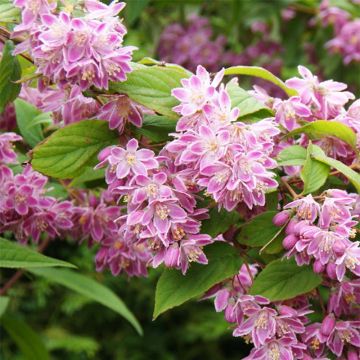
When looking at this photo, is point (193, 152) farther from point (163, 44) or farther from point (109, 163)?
point (163, 44)

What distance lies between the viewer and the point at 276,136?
1.29 metres

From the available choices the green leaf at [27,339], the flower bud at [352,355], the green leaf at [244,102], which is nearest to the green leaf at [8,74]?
the green leaf at [244,102]

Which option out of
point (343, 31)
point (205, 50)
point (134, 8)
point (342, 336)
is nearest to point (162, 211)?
point (342, 336)

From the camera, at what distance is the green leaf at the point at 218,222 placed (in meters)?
1.20

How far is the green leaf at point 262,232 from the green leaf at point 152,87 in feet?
0.66

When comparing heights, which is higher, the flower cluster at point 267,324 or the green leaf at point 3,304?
the flower cluster at point 267,324

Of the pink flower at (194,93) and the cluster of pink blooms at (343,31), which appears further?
the cluster of pink blooms at (343,31)

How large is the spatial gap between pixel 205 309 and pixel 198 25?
114cm

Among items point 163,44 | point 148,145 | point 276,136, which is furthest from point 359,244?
point 163,44

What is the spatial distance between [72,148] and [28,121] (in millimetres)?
388

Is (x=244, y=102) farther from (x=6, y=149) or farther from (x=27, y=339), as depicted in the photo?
(x=27, y=339)

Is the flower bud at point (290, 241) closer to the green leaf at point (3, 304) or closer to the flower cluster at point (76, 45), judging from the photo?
the flower cluster at point (76, 45)

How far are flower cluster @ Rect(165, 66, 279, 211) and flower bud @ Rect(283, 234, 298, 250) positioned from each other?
6cm

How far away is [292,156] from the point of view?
48.2 inches
